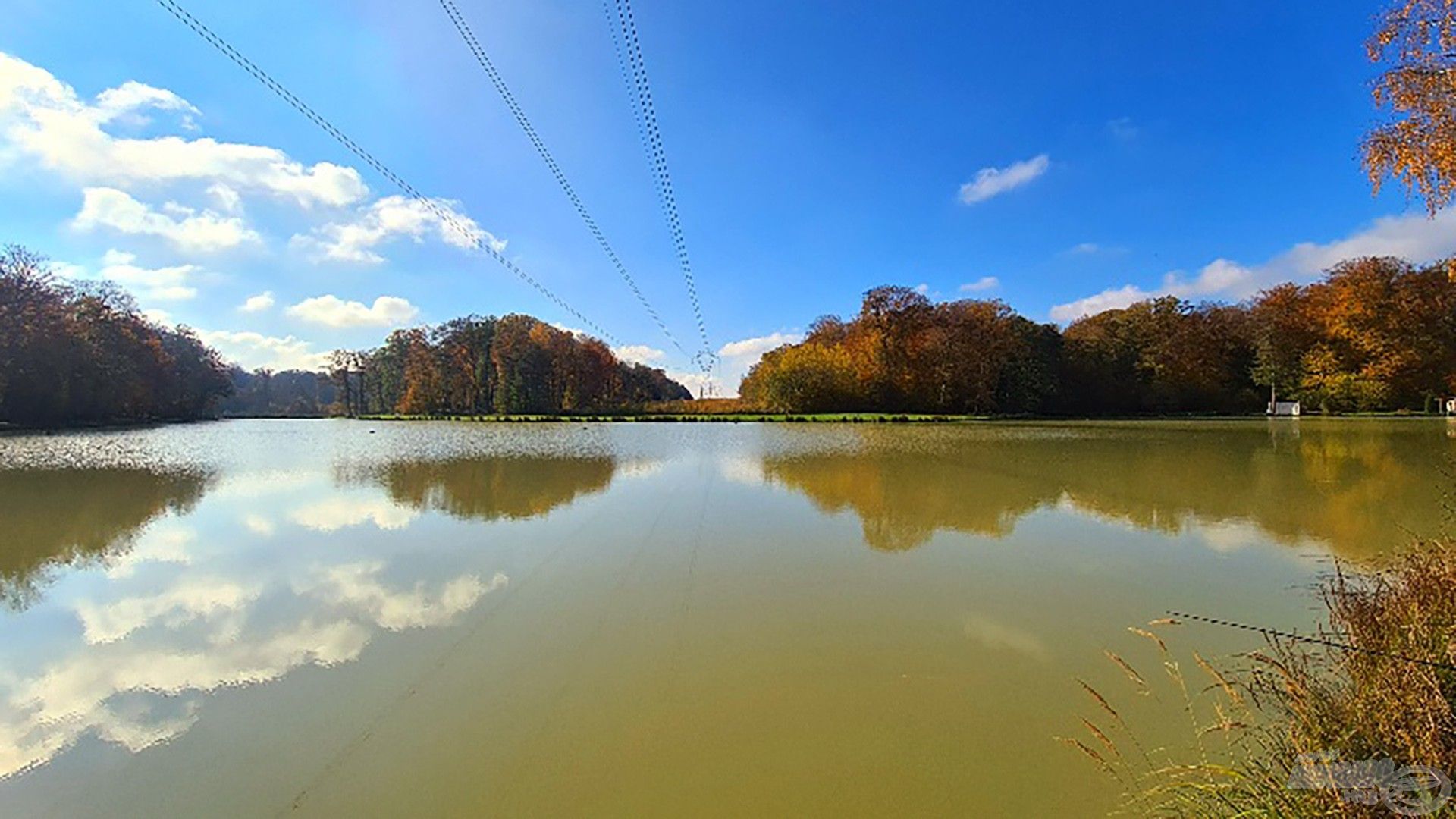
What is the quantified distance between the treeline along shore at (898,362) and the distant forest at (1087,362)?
0.12 m

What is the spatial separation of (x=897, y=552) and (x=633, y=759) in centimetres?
479

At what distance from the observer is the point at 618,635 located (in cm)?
482

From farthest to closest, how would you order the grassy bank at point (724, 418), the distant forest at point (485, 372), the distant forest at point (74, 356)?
the distant forest at point (485, 372)
the grassy bank at point (724, 418)
the distant forest at point (74, 356)

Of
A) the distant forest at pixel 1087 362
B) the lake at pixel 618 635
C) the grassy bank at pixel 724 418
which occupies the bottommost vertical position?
the lake at pixel 618 635

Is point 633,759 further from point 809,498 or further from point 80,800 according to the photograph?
point 809,498

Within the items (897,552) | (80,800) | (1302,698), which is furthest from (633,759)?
(897,552)

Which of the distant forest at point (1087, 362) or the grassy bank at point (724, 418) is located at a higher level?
the distant forest at point (1087, 362)

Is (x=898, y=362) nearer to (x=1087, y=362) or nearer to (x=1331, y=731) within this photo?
(x=1087, y=362)

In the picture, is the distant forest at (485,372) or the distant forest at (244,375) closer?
the distant forest at (244,375)

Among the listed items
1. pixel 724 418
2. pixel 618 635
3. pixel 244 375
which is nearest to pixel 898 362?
pixel 724 418

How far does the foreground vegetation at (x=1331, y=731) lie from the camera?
1895mm

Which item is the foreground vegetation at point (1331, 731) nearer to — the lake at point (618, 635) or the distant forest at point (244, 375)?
the lake at point (618, 635)

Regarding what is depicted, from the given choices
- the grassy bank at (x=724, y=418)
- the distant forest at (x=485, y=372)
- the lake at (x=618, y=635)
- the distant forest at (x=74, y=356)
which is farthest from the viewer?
the distant forest at (x=485, y=372)

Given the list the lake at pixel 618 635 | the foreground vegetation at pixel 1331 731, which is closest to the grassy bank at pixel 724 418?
the lake at pixel 618 635
